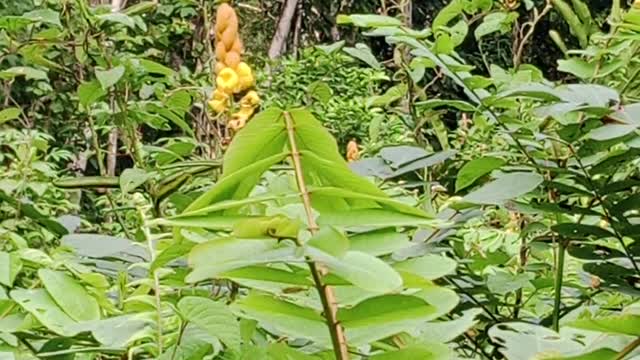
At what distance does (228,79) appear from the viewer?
68 centimetres

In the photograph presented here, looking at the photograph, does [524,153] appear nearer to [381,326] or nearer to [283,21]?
[381,326]

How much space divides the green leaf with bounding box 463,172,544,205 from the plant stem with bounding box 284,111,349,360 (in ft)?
0.67

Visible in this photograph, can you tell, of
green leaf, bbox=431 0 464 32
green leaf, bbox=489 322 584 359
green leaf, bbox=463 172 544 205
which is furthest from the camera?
green leaf, bbox=431 0 464 32

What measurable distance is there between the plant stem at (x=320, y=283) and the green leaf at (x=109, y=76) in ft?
1.85

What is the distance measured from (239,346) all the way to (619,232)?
0.28 metres

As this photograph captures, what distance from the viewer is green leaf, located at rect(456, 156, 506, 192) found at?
Result: 0.62m

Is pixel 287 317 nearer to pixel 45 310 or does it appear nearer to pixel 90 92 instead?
pixel 45 310

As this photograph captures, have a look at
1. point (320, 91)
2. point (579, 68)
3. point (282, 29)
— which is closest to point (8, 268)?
point (579, 68)

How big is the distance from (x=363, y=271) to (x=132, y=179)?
51 centimetres

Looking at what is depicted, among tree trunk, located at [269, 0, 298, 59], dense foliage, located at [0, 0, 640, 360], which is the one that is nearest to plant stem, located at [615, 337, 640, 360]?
dense foliage, located at [0, 0, 640, 360]

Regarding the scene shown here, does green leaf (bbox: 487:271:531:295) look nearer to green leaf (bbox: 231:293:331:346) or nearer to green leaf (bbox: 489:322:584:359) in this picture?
green leaf (bbox: 489:322:584:359)

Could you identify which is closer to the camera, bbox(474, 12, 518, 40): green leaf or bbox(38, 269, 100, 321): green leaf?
bbox(38, 269, 100, 321): green leaf

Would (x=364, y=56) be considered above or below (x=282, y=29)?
above

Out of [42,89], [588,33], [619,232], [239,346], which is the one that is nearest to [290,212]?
[239,346]
